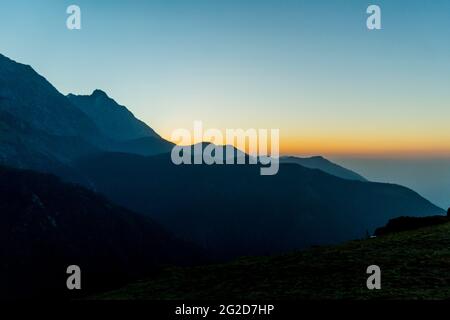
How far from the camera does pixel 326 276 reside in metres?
25.1

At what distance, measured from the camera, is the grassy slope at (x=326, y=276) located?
21719 mm

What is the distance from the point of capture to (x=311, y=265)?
2828 cm

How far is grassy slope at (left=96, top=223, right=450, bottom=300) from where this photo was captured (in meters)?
21.7
